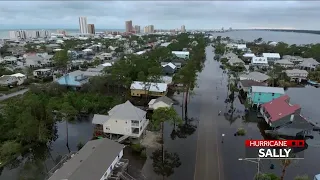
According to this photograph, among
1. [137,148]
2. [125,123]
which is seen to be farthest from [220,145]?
[125,123]

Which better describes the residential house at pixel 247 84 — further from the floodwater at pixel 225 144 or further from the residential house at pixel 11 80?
the residential house at pixel 11 80

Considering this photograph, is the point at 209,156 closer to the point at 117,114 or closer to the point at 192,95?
the point at 117,114

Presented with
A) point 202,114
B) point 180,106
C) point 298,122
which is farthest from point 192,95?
point 298,122

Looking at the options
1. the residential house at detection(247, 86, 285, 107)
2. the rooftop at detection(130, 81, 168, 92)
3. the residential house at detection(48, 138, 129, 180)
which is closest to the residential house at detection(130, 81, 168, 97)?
the rooftop at detection(130, 81, 168, 92)

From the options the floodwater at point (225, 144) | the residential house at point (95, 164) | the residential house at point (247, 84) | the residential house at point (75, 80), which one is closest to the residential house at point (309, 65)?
the floodwater at point (225, 144)

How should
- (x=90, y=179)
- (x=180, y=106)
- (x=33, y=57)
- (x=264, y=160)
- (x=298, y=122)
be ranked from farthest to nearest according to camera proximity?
(x=33, y=57)
(x=180, y=106)
(x=298, y=122)
(x=264, y=160)
(x=90, y=179)

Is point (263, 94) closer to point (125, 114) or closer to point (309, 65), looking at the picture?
point (125, 114)

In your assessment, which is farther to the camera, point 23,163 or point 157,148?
point 157,148
